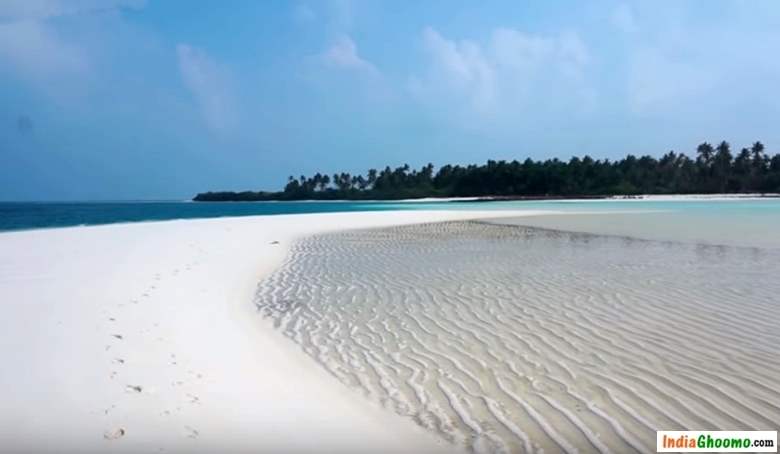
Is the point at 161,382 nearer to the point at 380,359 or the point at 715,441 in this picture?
the point at 380,359

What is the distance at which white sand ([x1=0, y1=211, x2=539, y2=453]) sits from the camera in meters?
3.65

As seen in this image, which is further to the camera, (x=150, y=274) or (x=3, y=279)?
(x=150, y=274)

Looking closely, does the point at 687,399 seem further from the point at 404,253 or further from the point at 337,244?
the point at 337,244

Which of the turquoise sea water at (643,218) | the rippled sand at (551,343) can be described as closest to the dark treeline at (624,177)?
the turquoise sea water at (643,218)

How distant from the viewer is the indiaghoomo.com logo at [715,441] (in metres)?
3.75

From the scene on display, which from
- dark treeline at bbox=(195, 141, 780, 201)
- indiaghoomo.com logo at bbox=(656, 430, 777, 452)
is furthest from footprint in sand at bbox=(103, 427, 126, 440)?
dark treeline at bbox=(195, 141, 780, 201)

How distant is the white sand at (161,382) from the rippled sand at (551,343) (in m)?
0.45

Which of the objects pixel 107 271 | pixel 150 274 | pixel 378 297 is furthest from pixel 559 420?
pixel 107 271

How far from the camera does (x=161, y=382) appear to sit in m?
4.52

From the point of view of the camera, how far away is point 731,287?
9.51m

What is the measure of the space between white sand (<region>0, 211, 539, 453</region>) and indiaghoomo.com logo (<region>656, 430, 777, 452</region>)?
154 centimetres

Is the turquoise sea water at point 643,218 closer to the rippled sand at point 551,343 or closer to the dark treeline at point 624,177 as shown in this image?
the rippled sand at point 551,343

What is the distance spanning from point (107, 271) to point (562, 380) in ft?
28.3

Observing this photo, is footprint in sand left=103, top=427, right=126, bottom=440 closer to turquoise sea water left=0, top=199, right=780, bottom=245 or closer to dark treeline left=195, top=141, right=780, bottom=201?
turquoise sea water left=0, top=199, right=780, bottom=245
